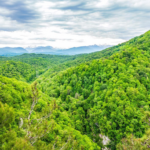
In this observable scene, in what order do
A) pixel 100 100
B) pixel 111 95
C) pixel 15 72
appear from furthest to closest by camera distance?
pixel 15 72 < pixel 100 100 < pixel 111 95

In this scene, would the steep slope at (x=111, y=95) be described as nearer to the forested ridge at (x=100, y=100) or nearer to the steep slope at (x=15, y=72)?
the forested ridge at (x=100, y=100)

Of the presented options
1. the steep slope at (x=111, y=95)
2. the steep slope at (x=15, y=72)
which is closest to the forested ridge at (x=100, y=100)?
the steep slope at (x=111, y=95)

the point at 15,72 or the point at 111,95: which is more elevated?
the point at 15,72

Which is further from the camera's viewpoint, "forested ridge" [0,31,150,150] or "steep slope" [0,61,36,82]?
"steep slope" [0,61,36,82]

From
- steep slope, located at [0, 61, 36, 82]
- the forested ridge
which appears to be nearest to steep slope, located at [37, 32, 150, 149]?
the forested ridge

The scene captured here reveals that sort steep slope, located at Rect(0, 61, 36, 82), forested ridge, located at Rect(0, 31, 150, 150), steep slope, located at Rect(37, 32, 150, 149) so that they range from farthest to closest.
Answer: steep slope, located at Rect(0, 61, 36, 82) < steep slope, located at Rect(37, 32, 150, 149) < forested ridge, located at Rect(0, 31, 150, 150)

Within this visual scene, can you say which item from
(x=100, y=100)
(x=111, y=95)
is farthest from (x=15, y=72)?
(x=111, y=95)

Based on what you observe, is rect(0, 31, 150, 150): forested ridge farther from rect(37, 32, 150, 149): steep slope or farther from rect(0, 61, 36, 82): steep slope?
rect(0, 61, 36, 82): steep slope

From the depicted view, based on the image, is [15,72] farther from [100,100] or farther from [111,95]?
[111,95]

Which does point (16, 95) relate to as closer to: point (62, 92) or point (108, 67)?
point (62, 92)

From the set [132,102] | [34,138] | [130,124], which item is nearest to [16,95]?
[34,138]
